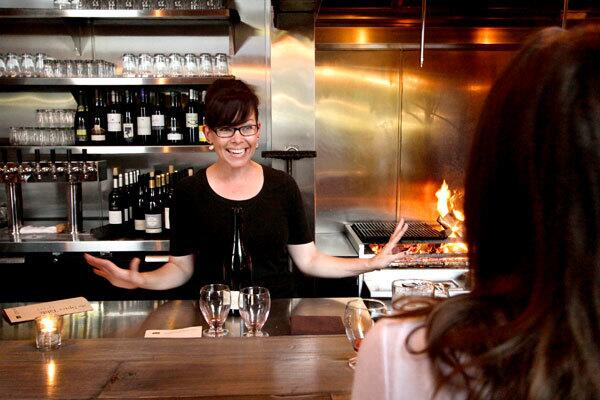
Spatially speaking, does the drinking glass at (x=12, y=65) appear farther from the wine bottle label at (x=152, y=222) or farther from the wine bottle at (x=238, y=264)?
the wine bottle at (x=238, y=264)

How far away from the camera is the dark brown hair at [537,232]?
1.95 feet

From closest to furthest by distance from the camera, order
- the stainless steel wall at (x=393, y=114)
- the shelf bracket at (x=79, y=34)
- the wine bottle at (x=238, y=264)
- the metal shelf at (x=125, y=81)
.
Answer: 1. the wine bottle at (x=238, y=264)
2. the metal shelf at (x=125, y=81)
3. the shelf bracket at (x=79, y=34)
4. the stainless steel wall at (x=393, y=114)

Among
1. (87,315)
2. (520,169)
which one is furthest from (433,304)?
(87,315)

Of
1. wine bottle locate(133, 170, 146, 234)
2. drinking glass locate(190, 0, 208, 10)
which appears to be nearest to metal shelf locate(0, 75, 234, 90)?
drinking glass locate(190, 0, 208, 10)

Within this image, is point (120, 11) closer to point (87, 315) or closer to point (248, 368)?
point (87, 315)

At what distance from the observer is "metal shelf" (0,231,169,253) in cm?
352

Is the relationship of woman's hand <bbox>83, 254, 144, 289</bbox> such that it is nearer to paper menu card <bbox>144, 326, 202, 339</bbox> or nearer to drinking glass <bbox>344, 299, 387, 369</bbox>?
paper menu card <bbox>144, 326, 202, 339</bbox>

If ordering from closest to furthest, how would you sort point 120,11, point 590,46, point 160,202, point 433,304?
point 590,46 < point 433,304 < point 120,11 < point 160,202

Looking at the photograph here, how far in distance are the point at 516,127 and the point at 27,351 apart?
1087mm

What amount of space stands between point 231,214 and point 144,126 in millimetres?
1645

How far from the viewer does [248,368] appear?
3.79 ft

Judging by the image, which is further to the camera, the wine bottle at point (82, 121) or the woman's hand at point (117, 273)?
the wine bottle at point (82, 121)

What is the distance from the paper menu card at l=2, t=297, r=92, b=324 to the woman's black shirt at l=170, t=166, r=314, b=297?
422 mm

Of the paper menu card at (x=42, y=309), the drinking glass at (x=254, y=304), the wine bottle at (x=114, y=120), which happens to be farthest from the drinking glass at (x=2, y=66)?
the drinking glass at (x=254, y=304)
